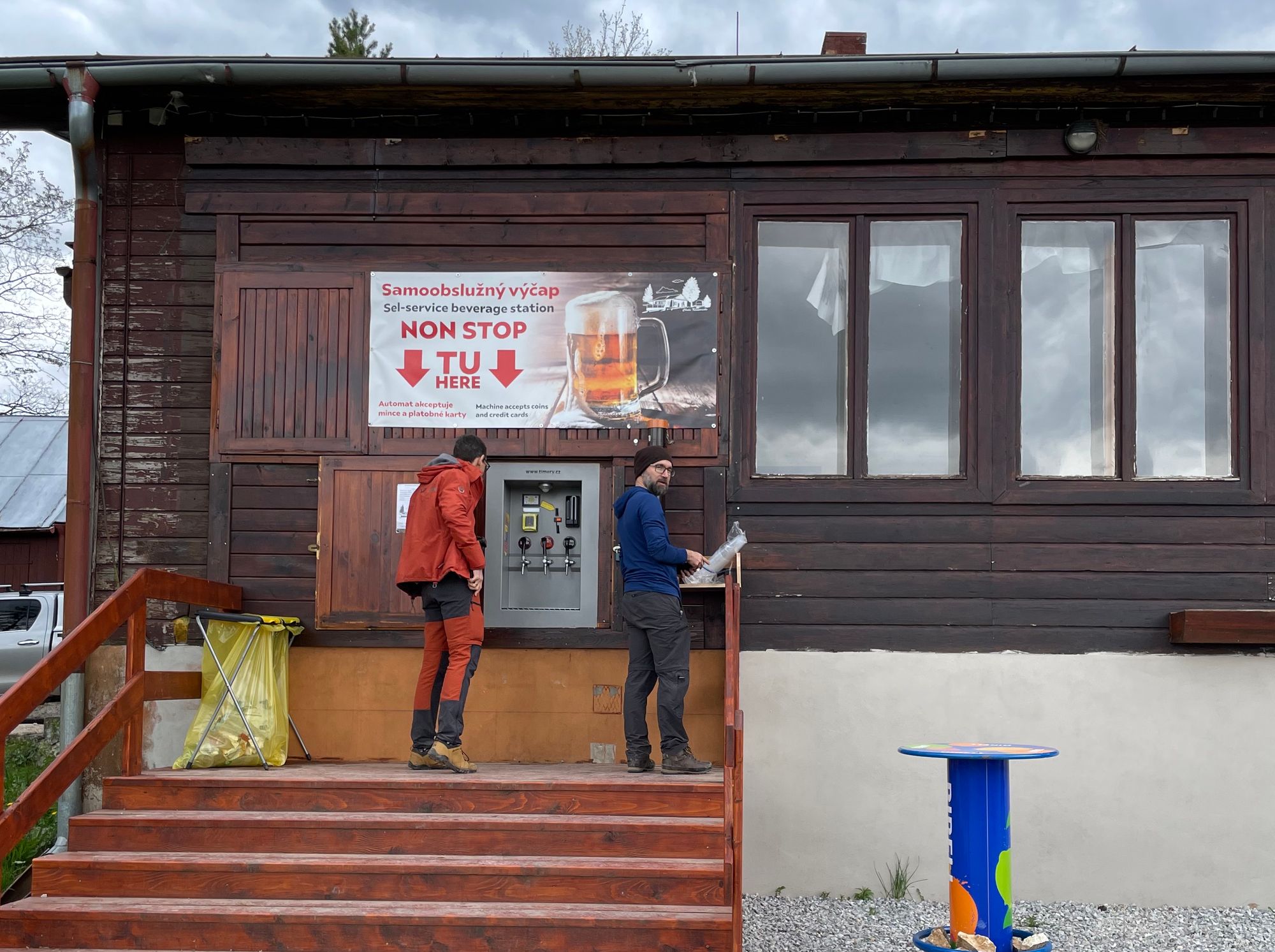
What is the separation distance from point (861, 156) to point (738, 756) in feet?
13.2

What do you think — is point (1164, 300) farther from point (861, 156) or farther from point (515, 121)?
point (515, 121)

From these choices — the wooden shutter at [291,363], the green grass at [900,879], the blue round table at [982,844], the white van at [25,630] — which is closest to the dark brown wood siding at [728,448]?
the wooden shutter at [291,363]

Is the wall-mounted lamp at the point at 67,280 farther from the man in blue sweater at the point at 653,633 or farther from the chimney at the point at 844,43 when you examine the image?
the chimney at the point at 844,43

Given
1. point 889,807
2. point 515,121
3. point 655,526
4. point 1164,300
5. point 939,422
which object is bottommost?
point 889,807

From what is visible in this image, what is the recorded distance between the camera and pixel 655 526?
270 inches

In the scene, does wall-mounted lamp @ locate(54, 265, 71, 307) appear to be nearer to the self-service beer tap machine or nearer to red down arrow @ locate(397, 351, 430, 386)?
red down arrow @ locate(397, 351, 430, 386)

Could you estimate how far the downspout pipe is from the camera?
24.8 feet

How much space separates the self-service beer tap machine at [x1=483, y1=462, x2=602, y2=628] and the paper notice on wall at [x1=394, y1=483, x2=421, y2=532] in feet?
1.55

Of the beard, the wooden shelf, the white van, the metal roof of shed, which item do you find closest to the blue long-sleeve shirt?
the beard

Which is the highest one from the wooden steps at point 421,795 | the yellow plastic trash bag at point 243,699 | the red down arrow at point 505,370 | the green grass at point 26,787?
the red down arrow at point 505,370

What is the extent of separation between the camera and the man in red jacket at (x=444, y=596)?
22.2ft

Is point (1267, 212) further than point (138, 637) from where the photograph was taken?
Yes

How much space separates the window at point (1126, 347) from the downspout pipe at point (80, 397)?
561cm

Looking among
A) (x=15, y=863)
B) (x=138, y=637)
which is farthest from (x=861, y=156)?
(x=15, y=863)
